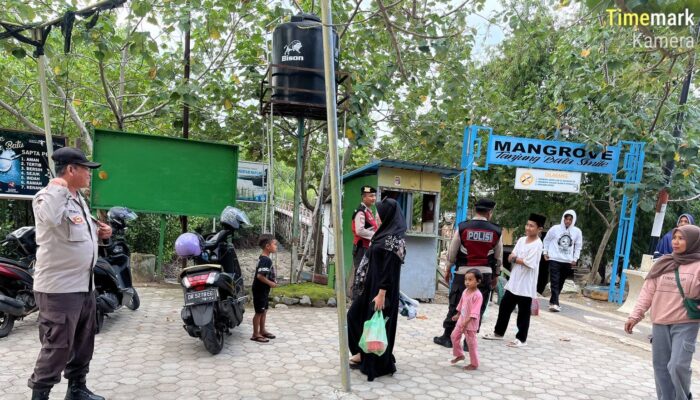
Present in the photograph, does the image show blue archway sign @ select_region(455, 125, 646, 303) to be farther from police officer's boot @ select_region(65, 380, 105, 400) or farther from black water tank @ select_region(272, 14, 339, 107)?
police officer's boot @ select_region(65, 380, 105, 400)

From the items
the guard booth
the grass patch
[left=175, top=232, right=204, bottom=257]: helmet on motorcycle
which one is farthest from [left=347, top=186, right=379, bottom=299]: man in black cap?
[left=175, top=232, right=204, bottom=257]: helmet on motorcycle

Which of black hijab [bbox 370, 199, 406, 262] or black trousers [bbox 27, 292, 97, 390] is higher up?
black hijab [bbox 370, 199, 406, 262]

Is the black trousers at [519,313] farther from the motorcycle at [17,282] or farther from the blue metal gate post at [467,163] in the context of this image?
the motorcycle at [17,282]

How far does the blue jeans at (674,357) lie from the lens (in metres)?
3.36

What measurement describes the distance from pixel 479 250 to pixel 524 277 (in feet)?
2.62

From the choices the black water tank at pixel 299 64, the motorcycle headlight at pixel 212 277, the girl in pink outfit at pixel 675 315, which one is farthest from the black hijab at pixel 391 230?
the black water tank at pixel 299 64

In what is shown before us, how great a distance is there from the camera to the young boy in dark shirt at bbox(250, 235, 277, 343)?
4.88 meters

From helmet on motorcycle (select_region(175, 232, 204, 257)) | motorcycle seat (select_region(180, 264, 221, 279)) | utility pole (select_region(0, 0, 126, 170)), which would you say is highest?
utility pole (select_region(0, 0, 126, 170))

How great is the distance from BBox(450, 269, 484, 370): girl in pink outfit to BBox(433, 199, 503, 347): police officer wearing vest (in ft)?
0.88

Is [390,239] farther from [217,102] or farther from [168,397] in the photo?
[217,102]

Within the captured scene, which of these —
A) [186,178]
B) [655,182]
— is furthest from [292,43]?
[655,182]

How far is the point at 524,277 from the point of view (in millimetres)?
5383

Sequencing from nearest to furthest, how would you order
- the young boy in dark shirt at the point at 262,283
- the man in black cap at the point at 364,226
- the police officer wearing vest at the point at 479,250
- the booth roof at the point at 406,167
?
1. the young boy in dark shirt at the point at 262,283
2. the police officer wearing vest at the point at 479,250
3. the man in black cap at the point at 364,226
4. the booth roof at the point at 406,167

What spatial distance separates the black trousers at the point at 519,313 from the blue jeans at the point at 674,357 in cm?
187
